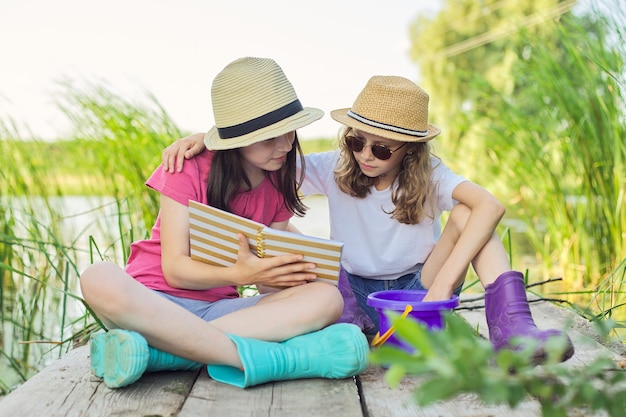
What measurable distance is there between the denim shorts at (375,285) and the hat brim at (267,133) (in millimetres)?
636

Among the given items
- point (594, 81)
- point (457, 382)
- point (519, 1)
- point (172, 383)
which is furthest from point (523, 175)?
point (519, 1)

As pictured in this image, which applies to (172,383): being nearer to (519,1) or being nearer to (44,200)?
(44,200)

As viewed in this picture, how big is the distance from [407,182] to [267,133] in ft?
1.75

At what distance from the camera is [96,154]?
3791 mm

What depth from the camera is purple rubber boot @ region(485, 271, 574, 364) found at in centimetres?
189

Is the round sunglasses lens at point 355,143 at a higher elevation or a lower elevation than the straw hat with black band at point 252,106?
lower

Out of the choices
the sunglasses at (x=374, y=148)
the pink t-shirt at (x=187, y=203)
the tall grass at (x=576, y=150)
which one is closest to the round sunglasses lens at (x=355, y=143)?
the sunglasses at (x=374, y=148)

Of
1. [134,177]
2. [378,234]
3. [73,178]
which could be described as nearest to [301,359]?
[378,234]

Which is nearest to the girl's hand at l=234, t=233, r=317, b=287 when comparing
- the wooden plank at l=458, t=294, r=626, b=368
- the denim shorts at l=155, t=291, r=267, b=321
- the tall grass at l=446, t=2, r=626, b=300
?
the denim shorts at l=155, t=291, r=267, b=321

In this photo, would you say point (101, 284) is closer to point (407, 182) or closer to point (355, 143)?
point (355, 143)

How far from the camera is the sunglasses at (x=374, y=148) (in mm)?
2211

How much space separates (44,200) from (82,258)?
66.8 inches

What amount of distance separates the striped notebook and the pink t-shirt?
0.44 feet

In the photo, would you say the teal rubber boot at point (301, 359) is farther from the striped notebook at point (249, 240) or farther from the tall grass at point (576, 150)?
the tall grass at point (576, 150)
